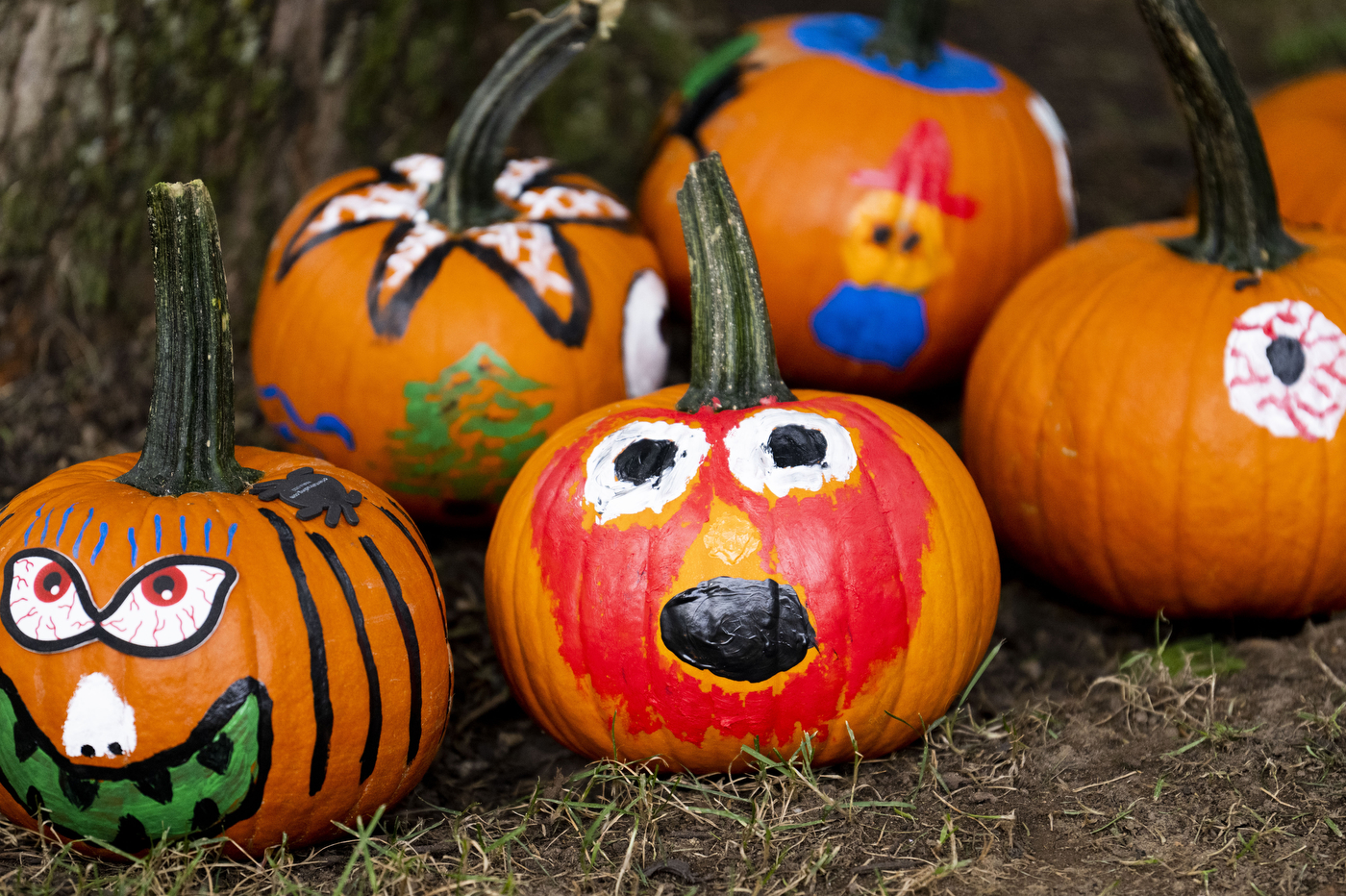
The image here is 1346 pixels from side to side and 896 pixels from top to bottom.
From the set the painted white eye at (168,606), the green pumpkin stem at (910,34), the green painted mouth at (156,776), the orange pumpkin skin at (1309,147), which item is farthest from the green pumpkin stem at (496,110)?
the orange pumpkin skin at (1309,147)

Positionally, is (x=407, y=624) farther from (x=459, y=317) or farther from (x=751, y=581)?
(x=459, y=317)

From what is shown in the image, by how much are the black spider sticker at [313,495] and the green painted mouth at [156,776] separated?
0.33 meters

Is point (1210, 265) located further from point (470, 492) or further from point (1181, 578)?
point (470, 492)

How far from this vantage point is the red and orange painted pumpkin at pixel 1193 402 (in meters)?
2.65

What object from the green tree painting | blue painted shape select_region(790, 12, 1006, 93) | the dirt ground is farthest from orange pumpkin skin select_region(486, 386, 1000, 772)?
blue painted shape select_region(790, 12, 1006, 93)

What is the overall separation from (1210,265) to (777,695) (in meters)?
1.49

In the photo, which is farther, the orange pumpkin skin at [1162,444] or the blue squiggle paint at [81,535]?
the orange pumpkin skin at [1162,444]

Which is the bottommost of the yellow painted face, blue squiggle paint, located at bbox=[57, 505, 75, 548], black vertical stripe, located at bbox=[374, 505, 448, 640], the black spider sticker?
black vertical stripe, located at bbox=[374, 505, 448, 640]

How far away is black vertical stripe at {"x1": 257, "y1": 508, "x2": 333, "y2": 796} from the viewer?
2096mm

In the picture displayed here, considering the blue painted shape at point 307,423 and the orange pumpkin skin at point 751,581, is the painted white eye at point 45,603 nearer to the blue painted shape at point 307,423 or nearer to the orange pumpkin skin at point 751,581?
the orange pumpkin skin at point 751,581

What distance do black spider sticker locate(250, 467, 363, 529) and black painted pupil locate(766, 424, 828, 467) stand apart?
30.9 inches

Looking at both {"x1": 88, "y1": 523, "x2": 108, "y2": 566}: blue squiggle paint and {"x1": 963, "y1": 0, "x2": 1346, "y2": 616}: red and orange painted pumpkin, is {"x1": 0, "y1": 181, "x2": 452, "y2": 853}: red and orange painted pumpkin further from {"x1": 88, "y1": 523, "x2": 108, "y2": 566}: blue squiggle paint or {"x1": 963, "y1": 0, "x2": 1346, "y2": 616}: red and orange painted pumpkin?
{"x1": 963, "y1": 0, "x2": 1346, "y2": 616}: red and orange painted pumpkin

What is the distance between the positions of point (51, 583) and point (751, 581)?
1188mm

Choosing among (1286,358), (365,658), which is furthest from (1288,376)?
(365,658)
